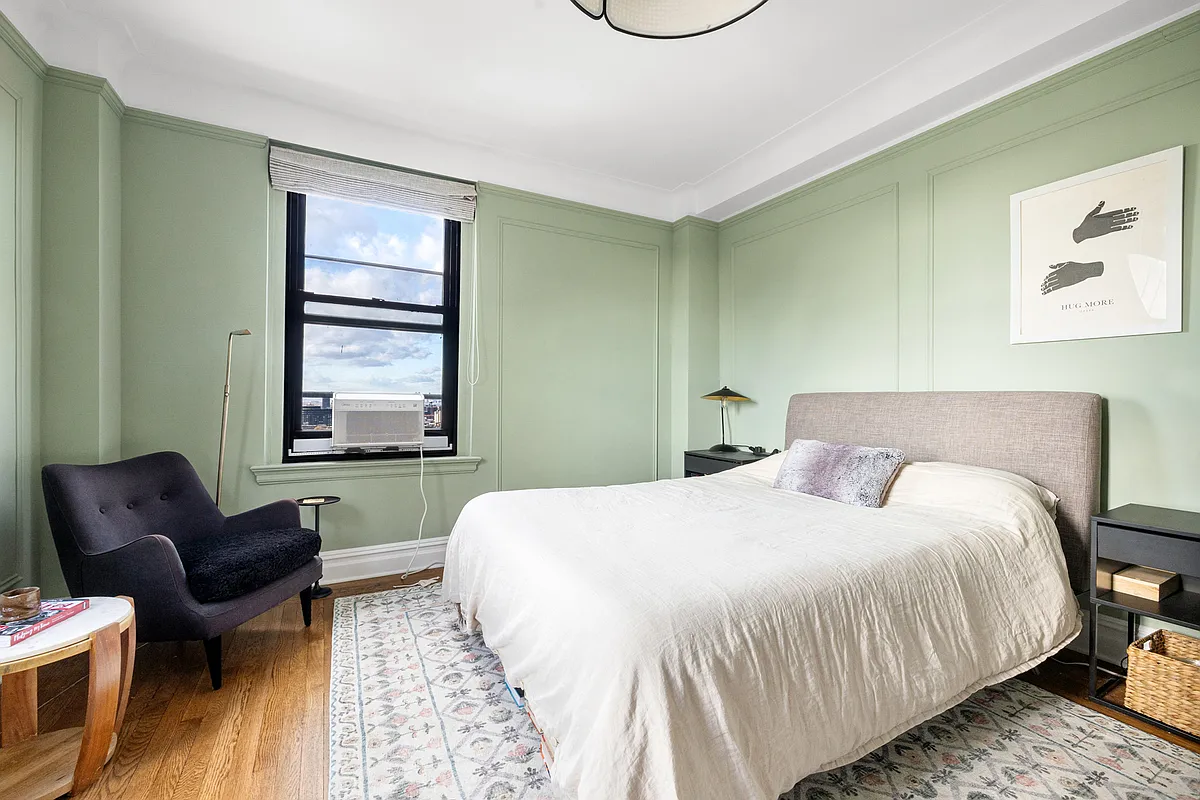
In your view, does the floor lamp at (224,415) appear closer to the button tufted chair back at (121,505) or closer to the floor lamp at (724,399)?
the button tufted chair back at (121,505)

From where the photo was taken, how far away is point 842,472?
2588 mm

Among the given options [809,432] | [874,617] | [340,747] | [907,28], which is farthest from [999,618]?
[907,28]

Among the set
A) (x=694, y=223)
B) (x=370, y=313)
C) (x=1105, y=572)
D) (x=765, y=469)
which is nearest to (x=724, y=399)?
(x=765, y=469)

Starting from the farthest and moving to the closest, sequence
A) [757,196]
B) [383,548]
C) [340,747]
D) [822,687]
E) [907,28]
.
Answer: [757,196] < [383,548] < [907,28] < [340,747] < [822,687]

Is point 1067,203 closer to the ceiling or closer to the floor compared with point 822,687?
closer to the ceiling

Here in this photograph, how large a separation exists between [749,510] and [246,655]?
7.52 ft

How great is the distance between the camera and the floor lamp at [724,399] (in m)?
4.02

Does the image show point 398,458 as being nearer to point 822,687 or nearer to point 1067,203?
point 822,687

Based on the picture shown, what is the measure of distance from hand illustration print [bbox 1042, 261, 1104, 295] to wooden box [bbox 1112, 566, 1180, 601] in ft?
4.06

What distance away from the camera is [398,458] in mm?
3506

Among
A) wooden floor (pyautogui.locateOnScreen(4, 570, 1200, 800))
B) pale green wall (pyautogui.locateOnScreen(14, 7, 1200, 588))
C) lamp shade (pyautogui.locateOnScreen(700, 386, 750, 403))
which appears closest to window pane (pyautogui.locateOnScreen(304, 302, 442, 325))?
pale green wall (pyautogui.locateOnScreen(14, 7, 1200, 588))

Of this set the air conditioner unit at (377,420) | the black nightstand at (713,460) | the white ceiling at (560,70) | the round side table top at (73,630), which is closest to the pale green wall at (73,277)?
the white ceiling at (560,70)

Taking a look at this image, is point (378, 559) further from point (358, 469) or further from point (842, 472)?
point (842, 472)

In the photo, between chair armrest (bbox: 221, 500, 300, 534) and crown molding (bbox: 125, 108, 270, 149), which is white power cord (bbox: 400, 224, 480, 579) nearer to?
chair armrest (bbox: 221, 500, 300, 534)
